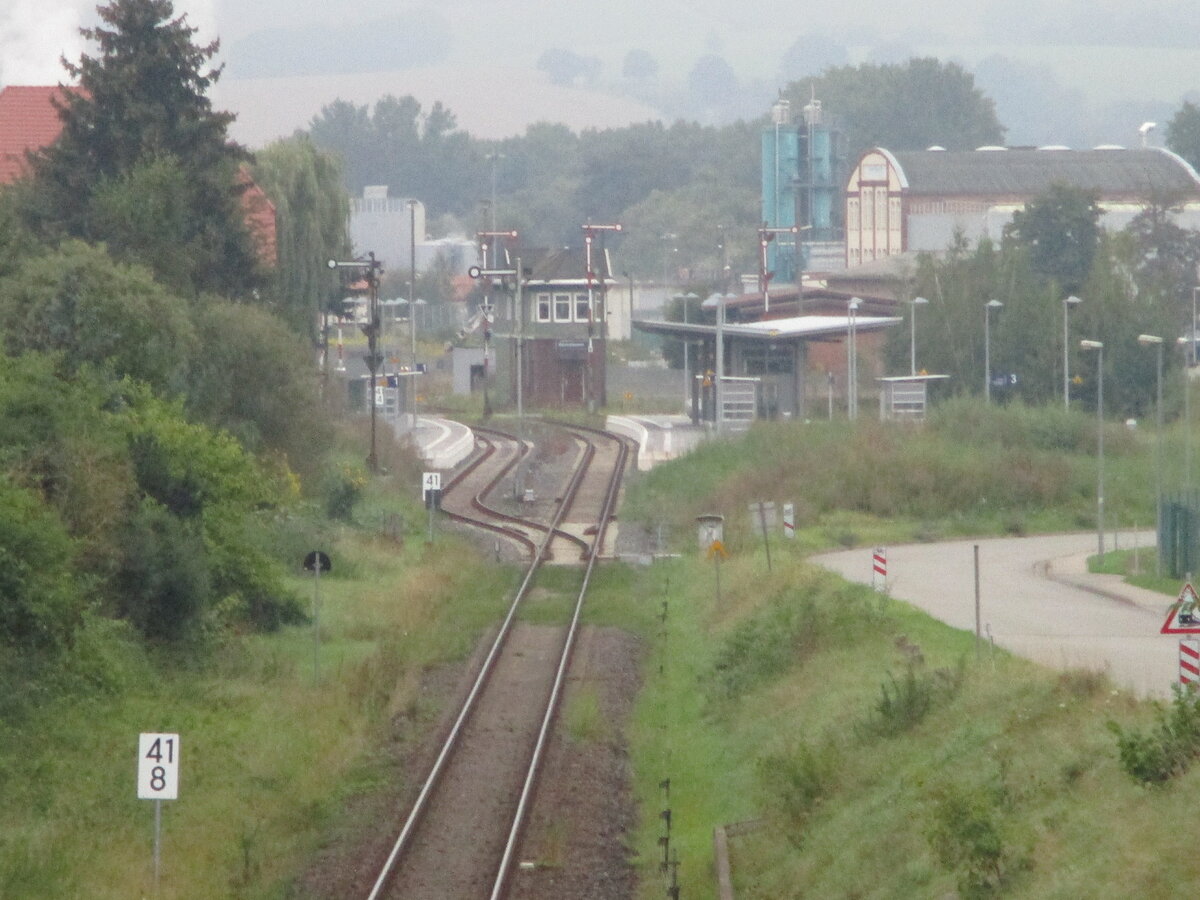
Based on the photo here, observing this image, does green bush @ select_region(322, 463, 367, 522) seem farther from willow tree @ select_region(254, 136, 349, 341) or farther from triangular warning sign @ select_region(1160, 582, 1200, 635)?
triangular warning sign @ select_region(1160, 582, 1200, 635)

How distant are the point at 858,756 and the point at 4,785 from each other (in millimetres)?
8061

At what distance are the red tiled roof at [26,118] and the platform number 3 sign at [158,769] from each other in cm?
4463

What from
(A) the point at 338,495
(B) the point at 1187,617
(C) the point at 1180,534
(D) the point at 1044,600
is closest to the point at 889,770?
(B) the point at 1187,617

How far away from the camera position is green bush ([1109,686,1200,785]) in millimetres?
12250

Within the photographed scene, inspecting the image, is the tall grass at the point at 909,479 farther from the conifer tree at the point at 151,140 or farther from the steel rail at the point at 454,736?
the conifer tree at the point at 151,140

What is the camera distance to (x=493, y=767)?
65.2 feet

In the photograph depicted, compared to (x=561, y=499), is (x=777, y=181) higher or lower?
higher

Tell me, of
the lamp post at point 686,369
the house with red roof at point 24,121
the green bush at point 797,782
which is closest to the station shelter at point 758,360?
the lamp post at point 686,369

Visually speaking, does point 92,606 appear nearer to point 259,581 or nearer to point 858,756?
point 259,581

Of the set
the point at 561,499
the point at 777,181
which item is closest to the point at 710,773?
the point at 561,499

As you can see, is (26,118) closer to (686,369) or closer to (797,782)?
(686,369)

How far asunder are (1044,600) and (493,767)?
16.6 meters

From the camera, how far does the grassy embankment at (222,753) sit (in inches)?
608

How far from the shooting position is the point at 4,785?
17406mm
